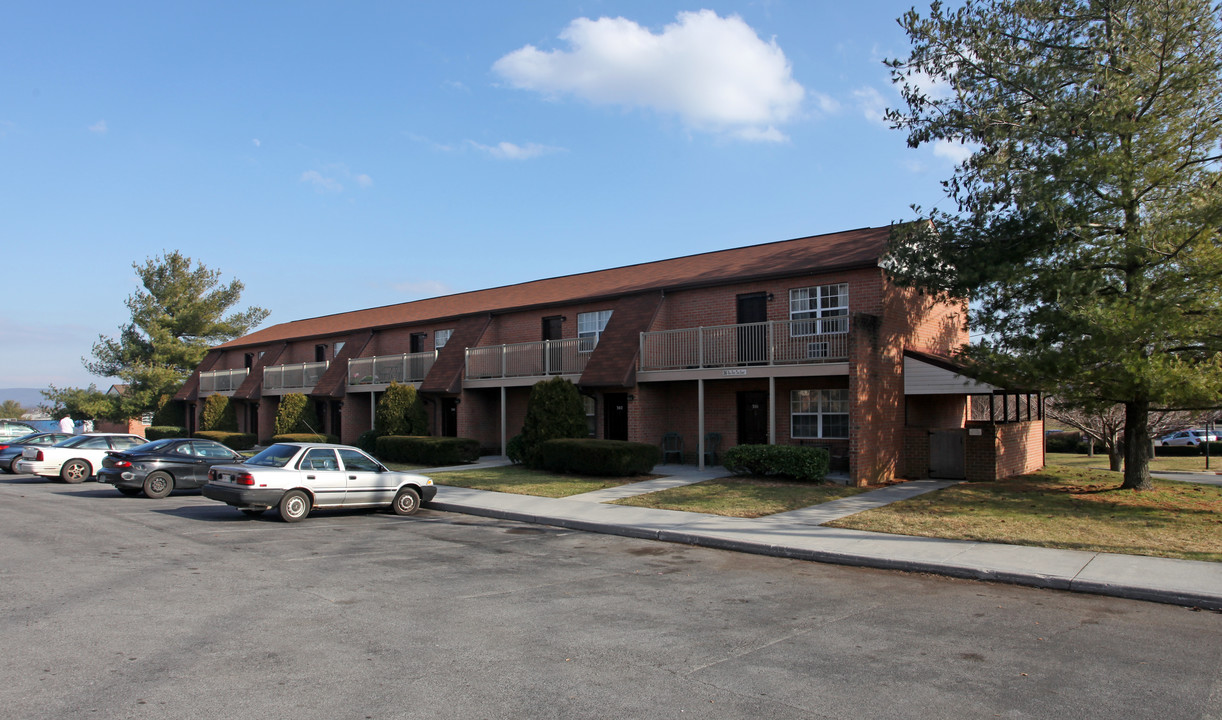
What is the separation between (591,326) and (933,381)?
35.9 ft

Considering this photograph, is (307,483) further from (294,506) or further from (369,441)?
(369,441)

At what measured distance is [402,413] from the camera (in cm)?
2745

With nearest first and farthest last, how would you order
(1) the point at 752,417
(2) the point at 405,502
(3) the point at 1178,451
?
(2) the point at 405,502, (1) the point at 752,417, (3) the point at 1178,451

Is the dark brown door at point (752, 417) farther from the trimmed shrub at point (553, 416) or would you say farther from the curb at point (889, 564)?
the curb at point (889, 564)

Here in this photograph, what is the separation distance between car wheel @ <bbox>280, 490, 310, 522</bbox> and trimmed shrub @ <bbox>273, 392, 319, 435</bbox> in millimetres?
20968

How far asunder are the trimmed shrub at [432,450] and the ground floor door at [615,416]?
14.4ft

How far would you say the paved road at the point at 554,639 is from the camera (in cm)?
487

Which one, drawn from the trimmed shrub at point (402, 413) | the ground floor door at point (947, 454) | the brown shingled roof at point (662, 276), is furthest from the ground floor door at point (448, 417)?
the ground floor door at point (947, 454)

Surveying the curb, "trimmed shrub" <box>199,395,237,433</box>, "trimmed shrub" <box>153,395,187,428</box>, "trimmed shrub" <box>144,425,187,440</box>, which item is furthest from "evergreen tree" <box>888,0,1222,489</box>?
"trimmed shrub" <box>153,395,187,428</box>

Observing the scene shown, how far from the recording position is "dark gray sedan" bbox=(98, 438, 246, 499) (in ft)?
55.3

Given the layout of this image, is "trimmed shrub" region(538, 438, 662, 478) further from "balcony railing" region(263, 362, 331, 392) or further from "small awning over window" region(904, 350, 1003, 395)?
"balcony railing" region(263, 362, 331, 392)

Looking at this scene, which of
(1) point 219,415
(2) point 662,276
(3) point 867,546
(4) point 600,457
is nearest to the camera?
(3) point 867,546

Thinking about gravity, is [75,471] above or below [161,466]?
below

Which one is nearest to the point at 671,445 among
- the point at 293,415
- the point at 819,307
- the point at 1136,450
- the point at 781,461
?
Answer: the point at 781,461
